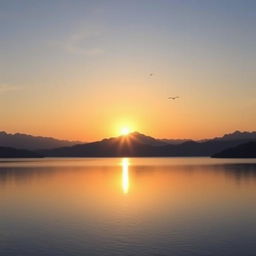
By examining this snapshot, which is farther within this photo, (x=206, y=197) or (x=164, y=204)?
(x=206, y=197)

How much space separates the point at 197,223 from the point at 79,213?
17326 millimetres

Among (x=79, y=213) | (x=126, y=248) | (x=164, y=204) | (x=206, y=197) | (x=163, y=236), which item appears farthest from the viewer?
(x=206, y=197)

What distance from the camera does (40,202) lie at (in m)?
68.8

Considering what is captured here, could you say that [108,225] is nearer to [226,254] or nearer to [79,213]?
[79,213]

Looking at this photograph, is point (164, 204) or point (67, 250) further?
point (164, 204)

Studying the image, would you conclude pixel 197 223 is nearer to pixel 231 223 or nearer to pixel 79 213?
pixel 231 223

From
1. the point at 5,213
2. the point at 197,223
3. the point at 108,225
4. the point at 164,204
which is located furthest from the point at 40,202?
the point at 197,223

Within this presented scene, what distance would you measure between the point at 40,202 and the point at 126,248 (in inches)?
1429

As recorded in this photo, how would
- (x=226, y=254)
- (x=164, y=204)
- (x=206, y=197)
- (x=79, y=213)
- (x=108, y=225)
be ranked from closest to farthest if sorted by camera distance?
(x=226, y=254) < (x=108, y=225) < (x=79, y=213) < (x=164, y=204) < (x=206, y=197)

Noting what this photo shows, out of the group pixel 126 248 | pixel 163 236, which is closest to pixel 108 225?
pixel 163 236

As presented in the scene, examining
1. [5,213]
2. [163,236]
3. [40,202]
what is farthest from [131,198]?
[163,236]

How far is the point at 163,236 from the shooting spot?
40.4 meters

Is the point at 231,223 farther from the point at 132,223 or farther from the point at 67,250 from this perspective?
the point at 67,250

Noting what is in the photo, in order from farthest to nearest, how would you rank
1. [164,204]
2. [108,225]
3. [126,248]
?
[164,204], [108,225], [126,248]
